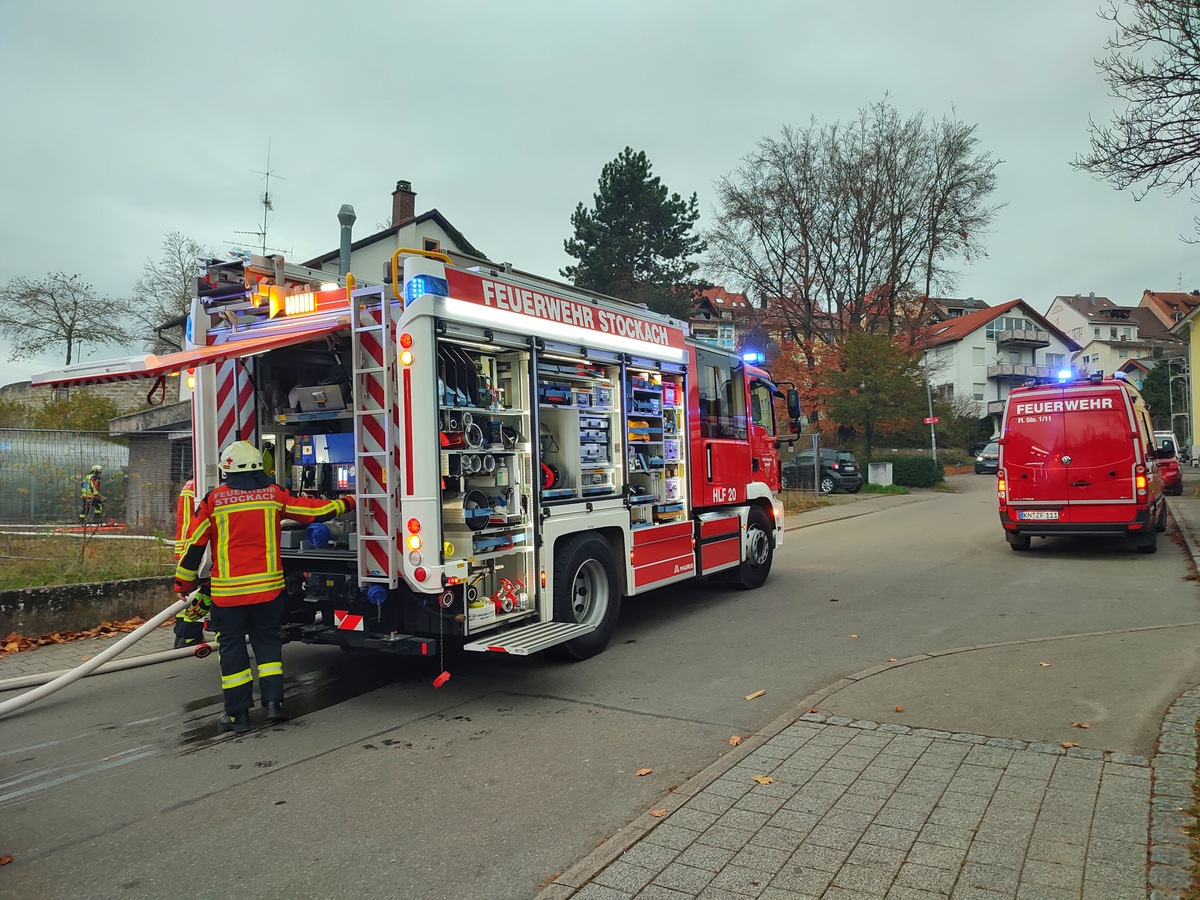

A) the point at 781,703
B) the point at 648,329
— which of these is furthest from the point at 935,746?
the point at 648,329

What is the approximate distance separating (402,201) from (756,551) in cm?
2331

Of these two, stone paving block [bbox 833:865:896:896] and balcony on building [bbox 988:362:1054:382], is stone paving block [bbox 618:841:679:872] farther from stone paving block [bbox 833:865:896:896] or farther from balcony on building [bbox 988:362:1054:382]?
balcony on building [bbox 988:362:1054:382]

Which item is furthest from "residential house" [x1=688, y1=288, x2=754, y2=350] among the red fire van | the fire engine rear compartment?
the fire engine rear compartment

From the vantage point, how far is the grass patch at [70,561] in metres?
8.40

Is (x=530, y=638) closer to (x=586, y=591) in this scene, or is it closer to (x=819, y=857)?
(x=586, y=591)

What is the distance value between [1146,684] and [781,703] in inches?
95.9

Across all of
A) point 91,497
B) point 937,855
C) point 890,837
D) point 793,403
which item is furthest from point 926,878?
point 91,497

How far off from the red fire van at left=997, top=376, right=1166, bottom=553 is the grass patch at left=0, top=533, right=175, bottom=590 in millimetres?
11298

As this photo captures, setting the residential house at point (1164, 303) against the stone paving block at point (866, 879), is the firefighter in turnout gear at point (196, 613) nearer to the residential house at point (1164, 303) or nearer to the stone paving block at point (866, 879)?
the stone paving block at point (866, 879)

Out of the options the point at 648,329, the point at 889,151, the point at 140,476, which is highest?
the point at 889,151

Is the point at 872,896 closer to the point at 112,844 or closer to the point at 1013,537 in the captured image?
the point at 112,844

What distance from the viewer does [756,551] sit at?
9992 millimetres

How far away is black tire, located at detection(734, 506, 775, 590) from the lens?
980cm

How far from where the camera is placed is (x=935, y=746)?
14.4ft
